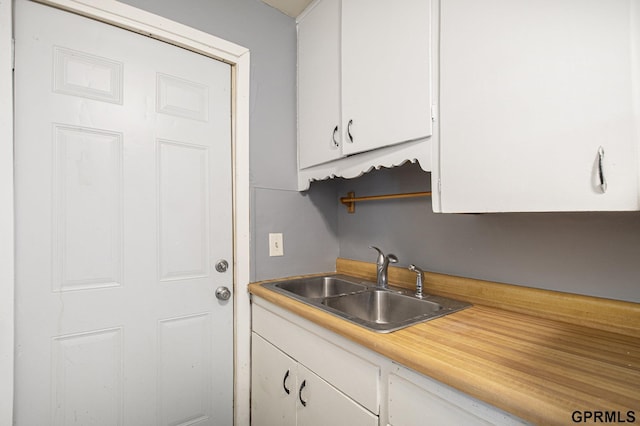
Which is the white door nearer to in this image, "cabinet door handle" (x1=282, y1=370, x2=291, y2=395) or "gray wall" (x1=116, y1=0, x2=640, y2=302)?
"gray wall" (x1=116, y1=0, x2=640, y2=302)

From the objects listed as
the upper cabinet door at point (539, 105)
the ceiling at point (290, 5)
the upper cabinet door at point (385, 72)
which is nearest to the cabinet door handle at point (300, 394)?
the upper cabinet door at point (539, 105)

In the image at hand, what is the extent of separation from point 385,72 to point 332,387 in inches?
45.2

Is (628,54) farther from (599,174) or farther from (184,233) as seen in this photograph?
(184,233)

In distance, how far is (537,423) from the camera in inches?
20.2

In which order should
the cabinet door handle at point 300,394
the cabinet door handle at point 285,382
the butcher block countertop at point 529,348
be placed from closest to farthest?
the butcher block countertop at point 529,348, the cabinet door handle at point 300,394, the cabinet door handle at point 285,382

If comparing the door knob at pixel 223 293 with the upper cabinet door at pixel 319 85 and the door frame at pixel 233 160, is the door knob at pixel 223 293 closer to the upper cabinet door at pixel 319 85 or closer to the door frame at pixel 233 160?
the door frame at pixel 233 160

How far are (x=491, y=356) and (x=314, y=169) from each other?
1.14 m

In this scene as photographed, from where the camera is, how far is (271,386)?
1314 mm

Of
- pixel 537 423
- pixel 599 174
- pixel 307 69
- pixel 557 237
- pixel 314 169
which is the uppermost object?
pixel 307 69

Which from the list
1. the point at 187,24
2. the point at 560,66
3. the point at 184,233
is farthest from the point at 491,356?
the point at 187,24

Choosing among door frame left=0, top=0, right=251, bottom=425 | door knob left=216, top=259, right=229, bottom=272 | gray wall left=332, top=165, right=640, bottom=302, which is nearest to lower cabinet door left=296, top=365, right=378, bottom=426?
door frame left=0, top=0, right=251, bottom=425

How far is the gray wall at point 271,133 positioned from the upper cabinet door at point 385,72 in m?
0.46

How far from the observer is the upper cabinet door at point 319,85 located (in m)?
1.39

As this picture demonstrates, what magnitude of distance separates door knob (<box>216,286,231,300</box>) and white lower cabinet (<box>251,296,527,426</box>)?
133 mm
